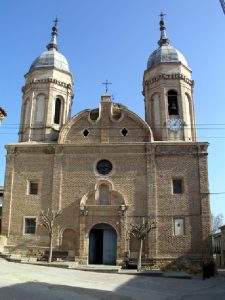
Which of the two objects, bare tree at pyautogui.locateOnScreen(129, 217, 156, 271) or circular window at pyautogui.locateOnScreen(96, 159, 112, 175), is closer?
bare tree at pyautogui.locateOnScreen(129, 217, 156, 271)

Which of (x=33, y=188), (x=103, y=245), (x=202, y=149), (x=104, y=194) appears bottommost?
(x=103, y=245)

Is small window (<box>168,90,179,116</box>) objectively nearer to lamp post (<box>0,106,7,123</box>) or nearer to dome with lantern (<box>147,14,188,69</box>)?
dome with lantern (<box>147,14,188,69</box>)

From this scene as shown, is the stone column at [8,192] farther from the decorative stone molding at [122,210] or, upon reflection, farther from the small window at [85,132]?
the decorative stone molding at [122,210]

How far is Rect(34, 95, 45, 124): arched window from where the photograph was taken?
2928 cm

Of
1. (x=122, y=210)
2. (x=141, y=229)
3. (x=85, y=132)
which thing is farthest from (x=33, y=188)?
(x=141, y=229)

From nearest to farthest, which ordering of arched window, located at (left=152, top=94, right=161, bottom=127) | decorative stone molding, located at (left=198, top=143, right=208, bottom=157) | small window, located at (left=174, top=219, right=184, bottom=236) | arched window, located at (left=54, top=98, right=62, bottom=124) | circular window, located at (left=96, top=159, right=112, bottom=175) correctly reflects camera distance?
small window, located at (left=174, top=219, right=184, bottom=236) → decorative stone molding, located at (left=198, top=143, right=208, bottom=157) → circular window, located at (left=96, top=159, right=112, bottom=175) → arched window, located at (left=152, top=94, right=161, bottom=127) → arched window, located at (left=54, top=98, right=62, bottom=124)

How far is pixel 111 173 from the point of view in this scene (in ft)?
89.0

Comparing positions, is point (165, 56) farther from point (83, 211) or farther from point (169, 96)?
point (83, 211)

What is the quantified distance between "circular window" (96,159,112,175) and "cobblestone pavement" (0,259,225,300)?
27.0 ft

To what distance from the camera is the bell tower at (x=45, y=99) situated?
2903cm

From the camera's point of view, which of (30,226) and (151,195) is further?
(30,226)

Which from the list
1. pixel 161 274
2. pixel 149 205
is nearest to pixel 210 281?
pixel 161 274

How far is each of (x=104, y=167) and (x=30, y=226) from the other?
242 inches

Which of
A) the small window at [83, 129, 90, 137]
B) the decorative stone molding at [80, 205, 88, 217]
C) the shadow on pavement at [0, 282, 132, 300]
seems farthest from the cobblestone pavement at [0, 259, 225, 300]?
the small window at [83, 129, 90, 137]
